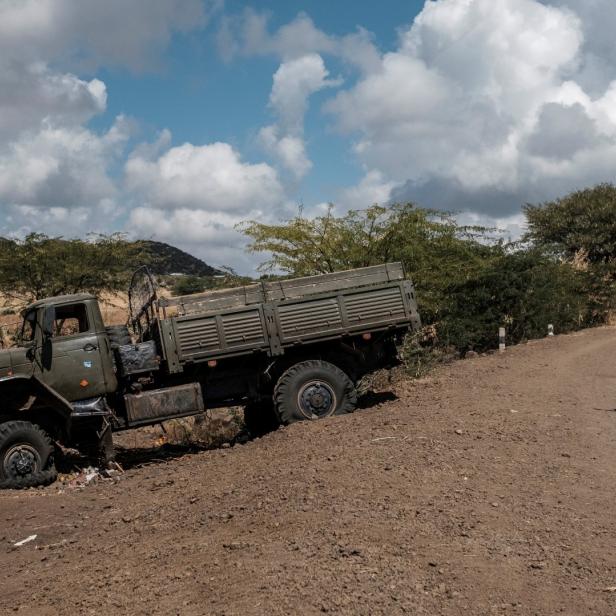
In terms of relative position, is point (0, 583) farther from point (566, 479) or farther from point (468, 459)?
point (566, 479)

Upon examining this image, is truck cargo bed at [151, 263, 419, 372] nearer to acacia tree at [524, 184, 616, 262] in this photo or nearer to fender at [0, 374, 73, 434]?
fender at [0, 374, 73, 434]

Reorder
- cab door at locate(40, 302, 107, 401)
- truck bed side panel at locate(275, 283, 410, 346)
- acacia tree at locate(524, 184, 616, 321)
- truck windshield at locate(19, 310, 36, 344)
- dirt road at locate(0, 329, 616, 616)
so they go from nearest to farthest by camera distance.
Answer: dirt road at locate(0, 329, 616, 616), cab door at locate(40, 302, 107, 401), truck windshield at locate(19, 310, 36, 344), truck bed side panel at locate(275, 283, 410, 346), acacia tree at locate(524, 184, 616, 321)

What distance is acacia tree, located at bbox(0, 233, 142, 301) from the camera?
19.6m

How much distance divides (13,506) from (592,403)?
792 cm

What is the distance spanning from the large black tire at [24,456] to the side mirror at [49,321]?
3.89ft

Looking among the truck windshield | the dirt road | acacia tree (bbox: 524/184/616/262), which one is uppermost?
acacia tree (bbox: 524/184/616/262)

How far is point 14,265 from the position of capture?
1955cm

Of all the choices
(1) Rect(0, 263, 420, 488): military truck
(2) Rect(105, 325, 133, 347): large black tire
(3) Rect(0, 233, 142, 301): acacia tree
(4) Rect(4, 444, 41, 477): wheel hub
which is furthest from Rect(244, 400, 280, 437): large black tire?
(3) Rect(0, 233, 142, 301): acacia tree

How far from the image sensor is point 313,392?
35.3 ft

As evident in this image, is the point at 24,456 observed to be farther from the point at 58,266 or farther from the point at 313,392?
the point at 58,266

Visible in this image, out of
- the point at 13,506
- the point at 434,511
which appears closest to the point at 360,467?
the point at 434,511

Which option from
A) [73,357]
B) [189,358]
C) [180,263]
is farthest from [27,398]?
[180,263]

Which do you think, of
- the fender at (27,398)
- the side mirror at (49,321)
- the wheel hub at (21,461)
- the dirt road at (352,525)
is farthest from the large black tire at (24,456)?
the side mirror at (49,321)

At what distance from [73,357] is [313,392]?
11.1 ft
